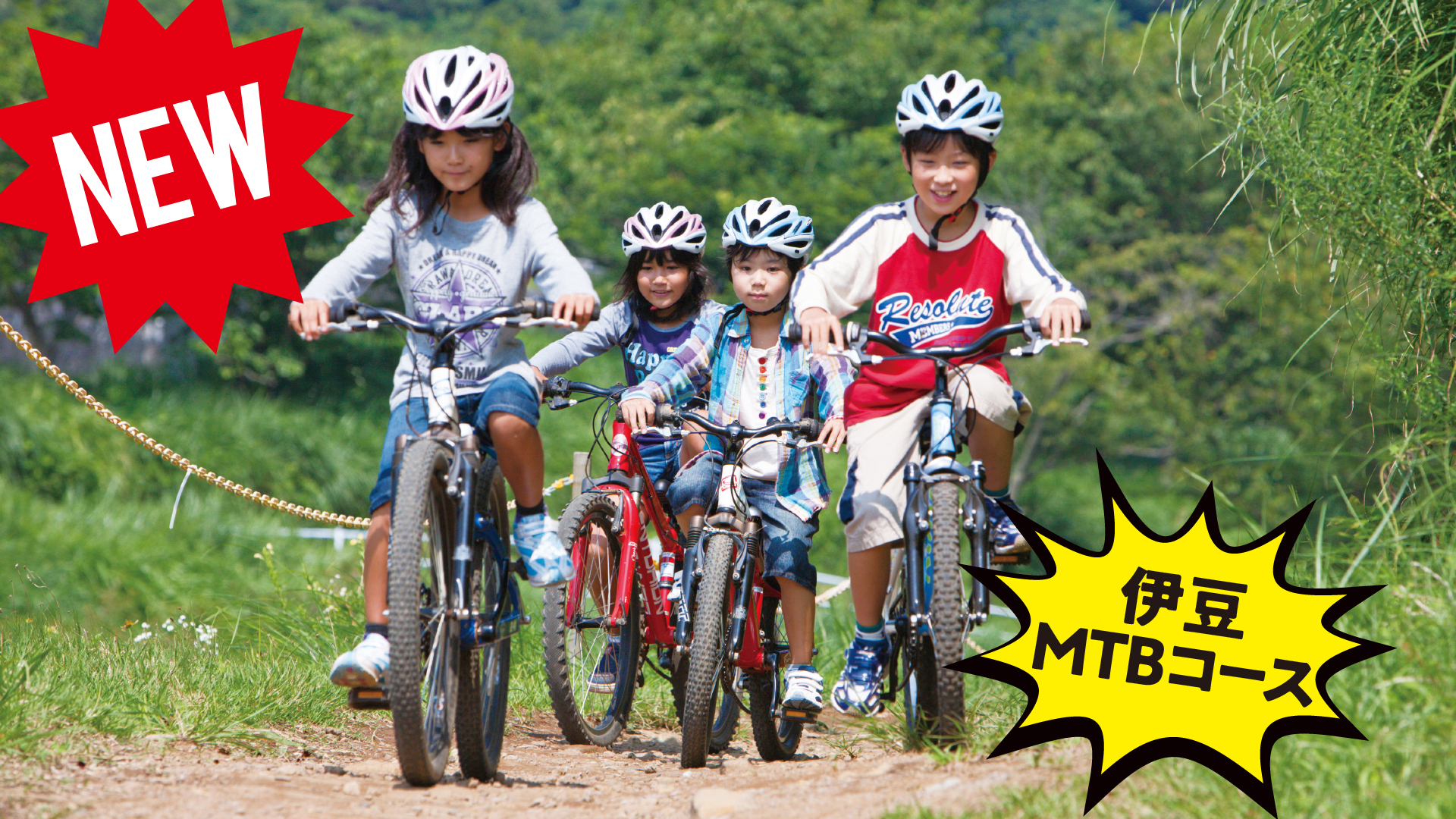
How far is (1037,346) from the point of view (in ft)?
12.3

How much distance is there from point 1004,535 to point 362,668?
1.86 m

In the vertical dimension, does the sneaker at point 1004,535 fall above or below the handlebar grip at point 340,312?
below

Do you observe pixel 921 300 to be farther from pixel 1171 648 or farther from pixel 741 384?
pixel 1171 648

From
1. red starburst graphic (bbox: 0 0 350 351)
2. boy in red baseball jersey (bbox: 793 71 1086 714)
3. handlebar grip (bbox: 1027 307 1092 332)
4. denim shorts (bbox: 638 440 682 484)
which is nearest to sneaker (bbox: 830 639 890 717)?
boy in red baseball jersey (bbox: 793 71 1086 714)

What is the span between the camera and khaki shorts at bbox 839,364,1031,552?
12.9 ft

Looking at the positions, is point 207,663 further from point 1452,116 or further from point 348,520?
point 1452,116

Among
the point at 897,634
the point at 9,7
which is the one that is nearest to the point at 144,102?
the point at 897,634

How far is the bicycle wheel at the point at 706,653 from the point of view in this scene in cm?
401

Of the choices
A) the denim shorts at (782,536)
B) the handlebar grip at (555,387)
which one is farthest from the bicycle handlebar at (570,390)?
the denim shorts at (782,536)

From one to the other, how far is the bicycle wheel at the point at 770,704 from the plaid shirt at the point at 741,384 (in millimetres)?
417

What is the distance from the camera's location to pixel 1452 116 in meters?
3.91

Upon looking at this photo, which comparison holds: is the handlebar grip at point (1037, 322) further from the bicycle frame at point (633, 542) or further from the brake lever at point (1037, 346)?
the bicycle frame at point (633, 542)

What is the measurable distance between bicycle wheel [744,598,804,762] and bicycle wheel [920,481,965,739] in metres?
0.78

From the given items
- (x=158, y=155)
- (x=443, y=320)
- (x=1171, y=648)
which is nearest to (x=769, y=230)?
(x=443, y=320)
